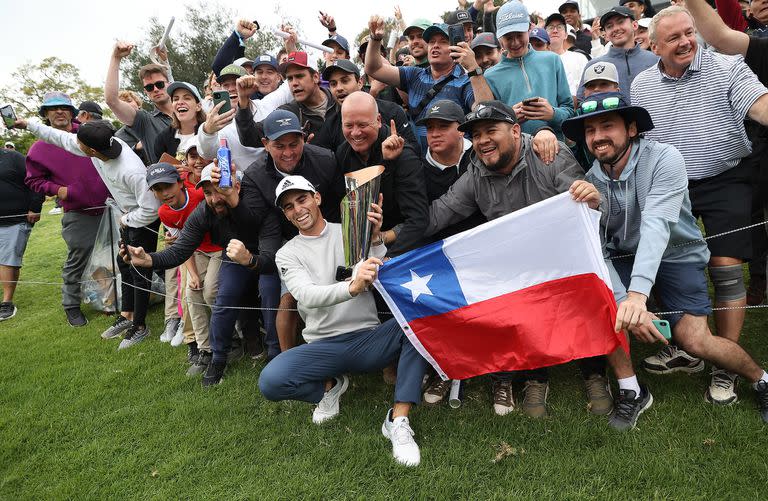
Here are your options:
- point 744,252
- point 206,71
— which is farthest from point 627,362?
→ point 206,71

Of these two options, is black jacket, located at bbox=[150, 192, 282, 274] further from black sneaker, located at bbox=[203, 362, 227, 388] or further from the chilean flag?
the chilean flag

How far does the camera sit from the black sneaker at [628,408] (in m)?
3.72

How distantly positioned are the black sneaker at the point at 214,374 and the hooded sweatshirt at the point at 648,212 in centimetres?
390

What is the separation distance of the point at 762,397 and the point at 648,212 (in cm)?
157

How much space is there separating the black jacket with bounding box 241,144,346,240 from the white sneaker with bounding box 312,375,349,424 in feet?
5.13

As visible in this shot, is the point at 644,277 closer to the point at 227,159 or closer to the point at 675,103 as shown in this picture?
the point at 675,103

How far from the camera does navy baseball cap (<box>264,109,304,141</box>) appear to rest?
4.48 m

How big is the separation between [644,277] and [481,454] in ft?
5.48

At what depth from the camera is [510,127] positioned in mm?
3963

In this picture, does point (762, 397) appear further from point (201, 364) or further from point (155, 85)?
point (155, 85)

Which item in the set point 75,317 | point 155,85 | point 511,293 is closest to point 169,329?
point 75,317

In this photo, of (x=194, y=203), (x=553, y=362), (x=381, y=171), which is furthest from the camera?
(x=194, y=203)

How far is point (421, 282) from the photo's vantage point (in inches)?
157

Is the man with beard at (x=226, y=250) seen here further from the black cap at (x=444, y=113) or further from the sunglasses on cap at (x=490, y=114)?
the sunglasses on cap at (x=490, y=114)
